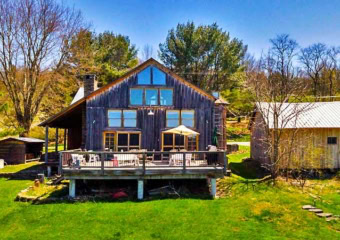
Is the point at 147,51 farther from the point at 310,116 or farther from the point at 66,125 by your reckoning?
the point at 310,116

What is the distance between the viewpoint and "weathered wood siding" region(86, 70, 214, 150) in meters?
17.5

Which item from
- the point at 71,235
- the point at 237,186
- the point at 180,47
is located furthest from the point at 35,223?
the point at 180,47

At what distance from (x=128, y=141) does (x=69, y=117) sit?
548 cm

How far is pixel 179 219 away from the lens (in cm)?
1066

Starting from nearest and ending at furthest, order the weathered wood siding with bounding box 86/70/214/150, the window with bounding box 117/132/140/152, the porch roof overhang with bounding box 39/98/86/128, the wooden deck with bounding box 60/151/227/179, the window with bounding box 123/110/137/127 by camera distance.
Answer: the wooden deck with bounding box 60/151/227/179
the porch roof overhang with bounding box 39/98/86/128
the weathered wood siding with bounding box 86/70/214/150
the window with bounding box 117/132/140/152
the window with bounding box 123/110/137/127

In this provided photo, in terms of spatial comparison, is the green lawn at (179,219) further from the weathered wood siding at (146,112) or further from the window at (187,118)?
the window at (187,118)

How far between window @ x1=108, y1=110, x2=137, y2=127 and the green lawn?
628 centimetres

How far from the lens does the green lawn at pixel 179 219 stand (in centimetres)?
955

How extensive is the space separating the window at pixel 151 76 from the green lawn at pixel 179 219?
7.88m

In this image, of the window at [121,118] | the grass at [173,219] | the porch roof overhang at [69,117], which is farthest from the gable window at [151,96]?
the grass at [173,219]

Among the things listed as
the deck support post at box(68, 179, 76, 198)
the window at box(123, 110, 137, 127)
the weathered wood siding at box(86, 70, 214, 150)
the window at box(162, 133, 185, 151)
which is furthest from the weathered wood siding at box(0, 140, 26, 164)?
the window at box(162, 133, 185, 151)

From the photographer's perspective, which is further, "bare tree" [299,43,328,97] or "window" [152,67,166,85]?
"bare tree" [299,43,328,97]

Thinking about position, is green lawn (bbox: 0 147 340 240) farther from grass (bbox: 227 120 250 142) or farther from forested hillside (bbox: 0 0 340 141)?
grass (bbox: 227 120 250 142)

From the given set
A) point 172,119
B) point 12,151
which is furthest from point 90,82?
point 12,151
